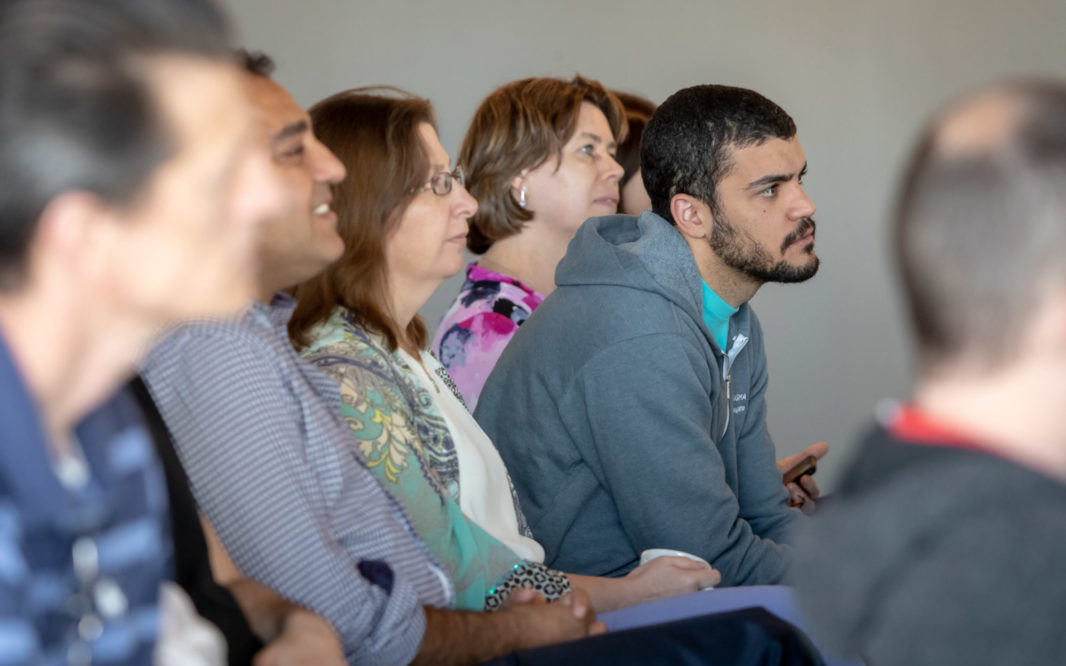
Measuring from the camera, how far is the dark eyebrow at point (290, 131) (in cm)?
138

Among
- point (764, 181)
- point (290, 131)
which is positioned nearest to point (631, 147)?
point (764, 181)

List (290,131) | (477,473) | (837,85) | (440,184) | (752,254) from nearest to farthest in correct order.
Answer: (290,131) < (477,473) < (440,184) < (752,254) < (837,85)

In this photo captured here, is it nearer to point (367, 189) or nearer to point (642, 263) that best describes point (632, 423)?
point (642, 263)

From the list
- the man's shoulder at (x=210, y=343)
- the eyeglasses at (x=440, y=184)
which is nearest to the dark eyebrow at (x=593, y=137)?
the eyeglasses at (x=440, y=184)

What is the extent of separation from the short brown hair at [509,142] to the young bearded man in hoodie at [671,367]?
18.4 inches

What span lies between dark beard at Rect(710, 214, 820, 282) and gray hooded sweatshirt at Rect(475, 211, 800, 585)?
0.09m

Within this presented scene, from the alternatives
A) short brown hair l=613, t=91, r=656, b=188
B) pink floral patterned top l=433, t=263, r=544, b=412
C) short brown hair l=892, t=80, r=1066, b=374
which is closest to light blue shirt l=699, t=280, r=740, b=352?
pink floral patterned top l=433, t=263, r=544, b=412

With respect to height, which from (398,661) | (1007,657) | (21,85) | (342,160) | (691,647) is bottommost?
(398,661)

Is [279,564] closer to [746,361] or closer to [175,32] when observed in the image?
[175,32]

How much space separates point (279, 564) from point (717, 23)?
123 inches

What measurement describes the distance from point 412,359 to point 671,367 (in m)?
0.47

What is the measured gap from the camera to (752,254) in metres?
2.16

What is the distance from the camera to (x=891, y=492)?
716mm

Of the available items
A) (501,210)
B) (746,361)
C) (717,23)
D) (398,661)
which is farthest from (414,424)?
(717,23)
